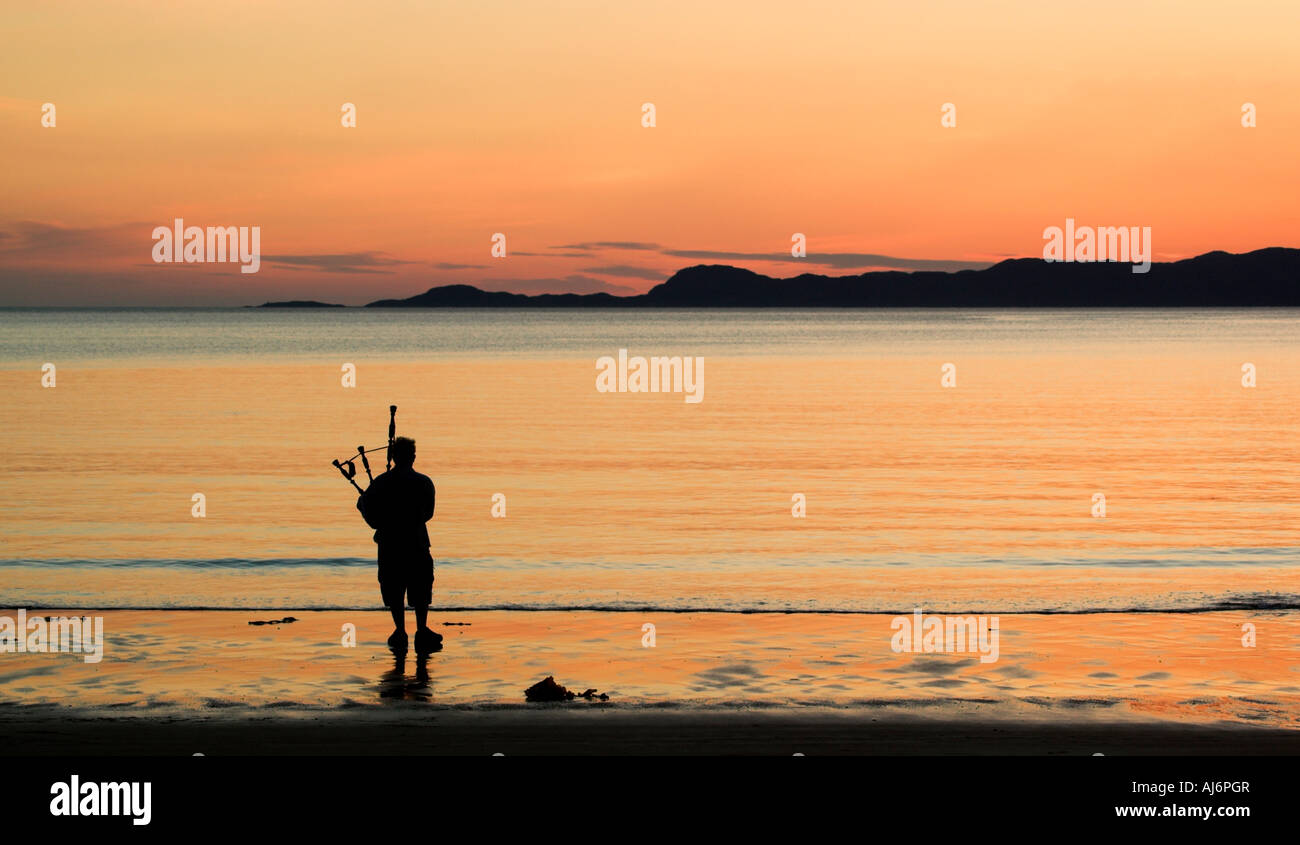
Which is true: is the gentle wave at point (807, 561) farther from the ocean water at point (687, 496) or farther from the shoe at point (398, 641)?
the shoe at point (398, 641)

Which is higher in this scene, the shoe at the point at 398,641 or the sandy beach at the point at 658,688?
the shoe at the point at 398,641

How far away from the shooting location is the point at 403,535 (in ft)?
38.5

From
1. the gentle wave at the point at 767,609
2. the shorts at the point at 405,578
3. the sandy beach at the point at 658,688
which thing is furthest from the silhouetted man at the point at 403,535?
the gentle wave at the point at 767,609

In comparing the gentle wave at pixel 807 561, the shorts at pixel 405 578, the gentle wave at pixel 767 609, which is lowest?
the gentle wave at pixel 767 609

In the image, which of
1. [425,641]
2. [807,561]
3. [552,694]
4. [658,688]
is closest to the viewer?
[552,694]

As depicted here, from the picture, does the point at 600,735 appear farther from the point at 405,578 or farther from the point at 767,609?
the point at 767,609

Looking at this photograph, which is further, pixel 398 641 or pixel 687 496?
pixel 687 496

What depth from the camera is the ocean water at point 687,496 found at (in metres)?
16.5

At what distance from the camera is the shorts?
38.7 ft

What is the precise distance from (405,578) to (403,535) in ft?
1.37

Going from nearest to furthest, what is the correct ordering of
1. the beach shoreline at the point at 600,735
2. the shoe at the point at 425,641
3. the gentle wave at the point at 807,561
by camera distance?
the beach shoreline at the point at 600,735 → the shoe at the point at 425,641 → the gentle wave at the point at 807,561

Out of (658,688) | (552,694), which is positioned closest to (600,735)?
(552,694)

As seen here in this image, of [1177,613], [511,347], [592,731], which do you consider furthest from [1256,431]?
[511,347]
